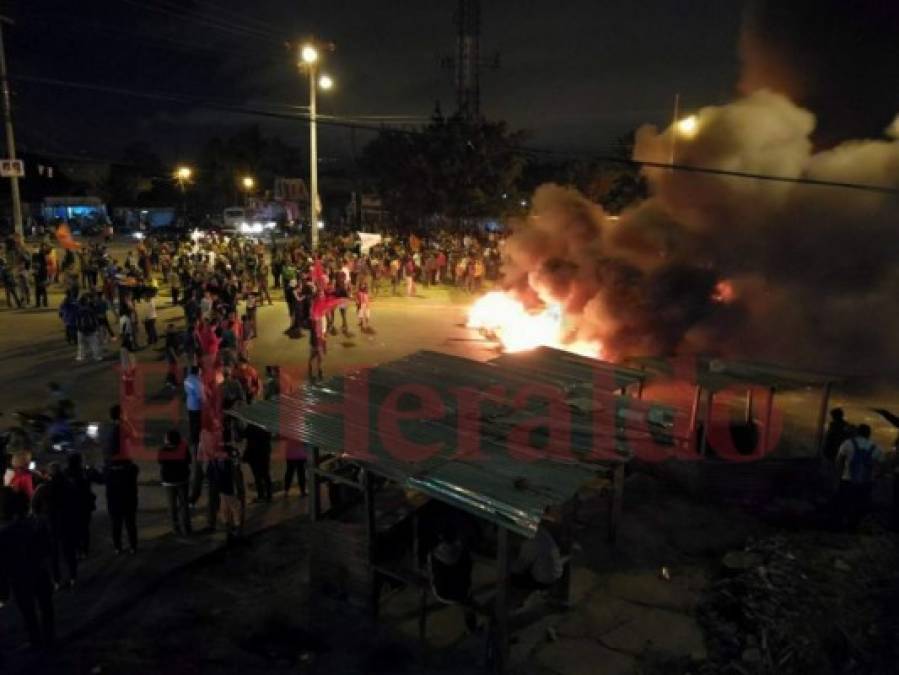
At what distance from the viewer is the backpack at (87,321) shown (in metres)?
14.4

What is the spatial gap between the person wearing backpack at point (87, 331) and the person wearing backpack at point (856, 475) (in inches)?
534

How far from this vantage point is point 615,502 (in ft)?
26.5

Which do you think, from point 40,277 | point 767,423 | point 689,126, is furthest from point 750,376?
point 40,277

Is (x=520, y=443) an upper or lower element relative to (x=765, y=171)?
lower

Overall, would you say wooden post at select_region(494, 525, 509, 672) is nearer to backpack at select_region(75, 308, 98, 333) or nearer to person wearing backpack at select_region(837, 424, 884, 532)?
person wearing backpack at select_region(837, 424, 884, 532)

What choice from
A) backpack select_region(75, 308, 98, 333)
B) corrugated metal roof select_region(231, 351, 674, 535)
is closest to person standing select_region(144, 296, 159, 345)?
backpack select_region(75, 308, 98, 333)

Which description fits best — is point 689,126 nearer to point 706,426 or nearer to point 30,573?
point 706,426

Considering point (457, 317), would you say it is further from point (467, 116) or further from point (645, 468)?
point (467, 116)

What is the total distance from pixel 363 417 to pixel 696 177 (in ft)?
48.3

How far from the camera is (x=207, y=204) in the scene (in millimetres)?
61875

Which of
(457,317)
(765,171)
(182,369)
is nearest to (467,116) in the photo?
(457,317)

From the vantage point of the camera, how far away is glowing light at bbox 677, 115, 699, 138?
19516 millimetres

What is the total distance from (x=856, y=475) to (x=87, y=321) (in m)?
13.8

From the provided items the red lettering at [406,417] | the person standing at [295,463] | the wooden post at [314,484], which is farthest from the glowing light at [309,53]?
the wooden post at [314,484]
